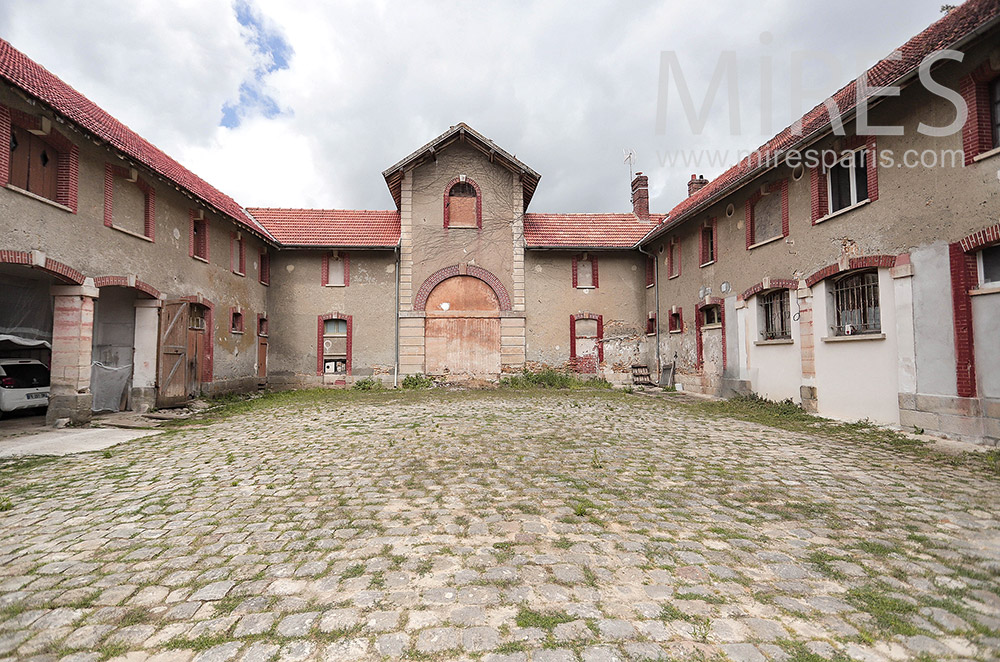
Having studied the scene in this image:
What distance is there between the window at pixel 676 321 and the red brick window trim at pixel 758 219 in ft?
13.8

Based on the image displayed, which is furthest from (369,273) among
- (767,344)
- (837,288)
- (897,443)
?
(897,443)

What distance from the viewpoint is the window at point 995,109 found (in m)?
6.86

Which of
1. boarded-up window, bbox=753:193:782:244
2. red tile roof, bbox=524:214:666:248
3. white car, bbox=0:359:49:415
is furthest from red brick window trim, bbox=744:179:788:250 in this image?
white car, bbox=0:359:49:415

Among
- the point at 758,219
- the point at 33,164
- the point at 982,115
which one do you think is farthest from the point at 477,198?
the point at 982,115

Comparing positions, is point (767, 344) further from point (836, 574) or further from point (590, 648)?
point (590, 648)

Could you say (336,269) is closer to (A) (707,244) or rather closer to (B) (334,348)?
(B) (334,348)

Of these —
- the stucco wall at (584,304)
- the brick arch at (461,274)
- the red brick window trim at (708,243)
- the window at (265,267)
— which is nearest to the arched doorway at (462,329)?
the brick arch at (461,274)

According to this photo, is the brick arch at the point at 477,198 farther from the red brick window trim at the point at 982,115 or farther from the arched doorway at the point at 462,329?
the red brick window trim at the point at 982,115

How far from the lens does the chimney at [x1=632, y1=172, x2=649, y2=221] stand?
2066 cm

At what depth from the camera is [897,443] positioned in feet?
23.3

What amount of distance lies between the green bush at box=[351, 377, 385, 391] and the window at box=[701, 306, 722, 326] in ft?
37.5

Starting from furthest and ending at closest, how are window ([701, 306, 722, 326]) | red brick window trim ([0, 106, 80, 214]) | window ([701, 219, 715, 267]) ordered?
window ([701, 219, 715, 267]) → window ([701, 306, 722, 326]) → red brick window trim ([0, 106, 80, 214])

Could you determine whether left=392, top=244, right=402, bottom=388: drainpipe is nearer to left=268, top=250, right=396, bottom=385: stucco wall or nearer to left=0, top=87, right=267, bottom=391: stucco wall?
left=268, top=250, right=396, bottom=385: stucco wall

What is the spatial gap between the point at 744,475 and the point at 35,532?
22.4ft
